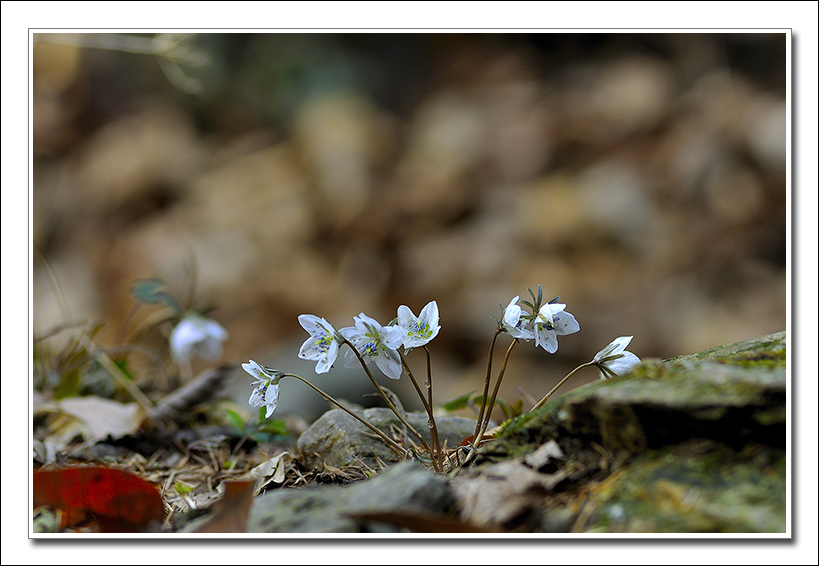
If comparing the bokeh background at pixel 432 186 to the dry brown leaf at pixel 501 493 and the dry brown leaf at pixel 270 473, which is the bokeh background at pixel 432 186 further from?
the dry brown leaf at pixel 501 493

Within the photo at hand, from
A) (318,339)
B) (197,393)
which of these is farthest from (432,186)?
(318,339)

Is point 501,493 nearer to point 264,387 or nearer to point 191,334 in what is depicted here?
point 264,387

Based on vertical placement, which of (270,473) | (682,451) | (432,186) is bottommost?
(270,473)

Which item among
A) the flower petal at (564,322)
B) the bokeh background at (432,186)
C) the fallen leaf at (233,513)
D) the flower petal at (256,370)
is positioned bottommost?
the fallen leaf at (233,513)

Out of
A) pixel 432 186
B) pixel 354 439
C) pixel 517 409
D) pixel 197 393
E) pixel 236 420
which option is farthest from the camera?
pixel 432 186

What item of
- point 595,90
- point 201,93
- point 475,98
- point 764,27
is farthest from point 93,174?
point 764,27

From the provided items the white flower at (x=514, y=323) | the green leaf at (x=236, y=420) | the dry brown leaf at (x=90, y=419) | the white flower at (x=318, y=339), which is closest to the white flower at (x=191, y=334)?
the dry brown leaf at (x=90, y=419)

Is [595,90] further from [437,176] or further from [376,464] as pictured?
[376,464]
